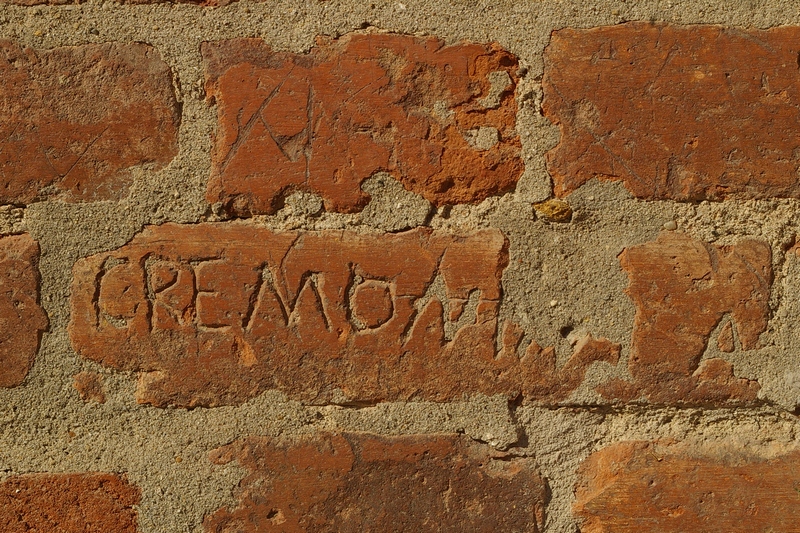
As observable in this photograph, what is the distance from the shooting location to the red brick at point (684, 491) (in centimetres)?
75

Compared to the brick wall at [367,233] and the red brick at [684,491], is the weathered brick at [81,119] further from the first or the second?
the red brick at [684,491]

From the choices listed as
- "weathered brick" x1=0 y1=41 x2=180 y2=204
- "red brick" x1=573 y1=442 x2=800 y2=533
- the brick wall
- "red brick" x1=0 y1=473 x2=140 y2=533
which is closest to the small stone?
the brick wall

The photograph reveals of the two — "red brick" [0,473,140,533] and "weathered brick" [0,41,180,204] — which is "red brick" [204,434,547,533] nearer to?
"red brick" [0,473,140,533]

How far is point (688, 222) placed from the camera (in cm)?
75

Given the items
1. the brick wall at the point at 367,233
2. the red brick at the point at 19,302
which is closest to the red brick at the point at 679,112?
the brick wall at the point at 367,233

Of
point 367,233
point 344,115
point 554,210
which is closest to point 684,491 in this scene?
point 554,210

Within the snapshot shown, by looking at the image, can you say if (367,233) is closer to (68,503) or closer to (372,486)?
(372,486)

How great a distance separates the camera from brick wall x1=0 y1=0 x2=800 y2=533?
74 cm

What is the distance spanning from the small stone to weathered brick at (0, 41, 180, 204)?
389 millimetres

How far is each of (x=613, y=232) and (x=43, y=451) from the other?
0.64 meters

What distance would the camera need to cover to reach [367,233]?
0.74 m

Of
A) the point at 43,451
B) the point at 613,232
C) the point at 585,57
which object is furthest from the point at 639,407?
the point at 43,451

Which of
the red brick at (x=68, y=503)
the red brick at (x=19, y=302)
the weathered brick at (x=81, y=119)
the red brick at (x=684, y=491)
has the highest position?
the weathered brick at (x=81, y=119)

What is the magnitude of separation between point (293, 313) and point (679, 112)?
45 cm
